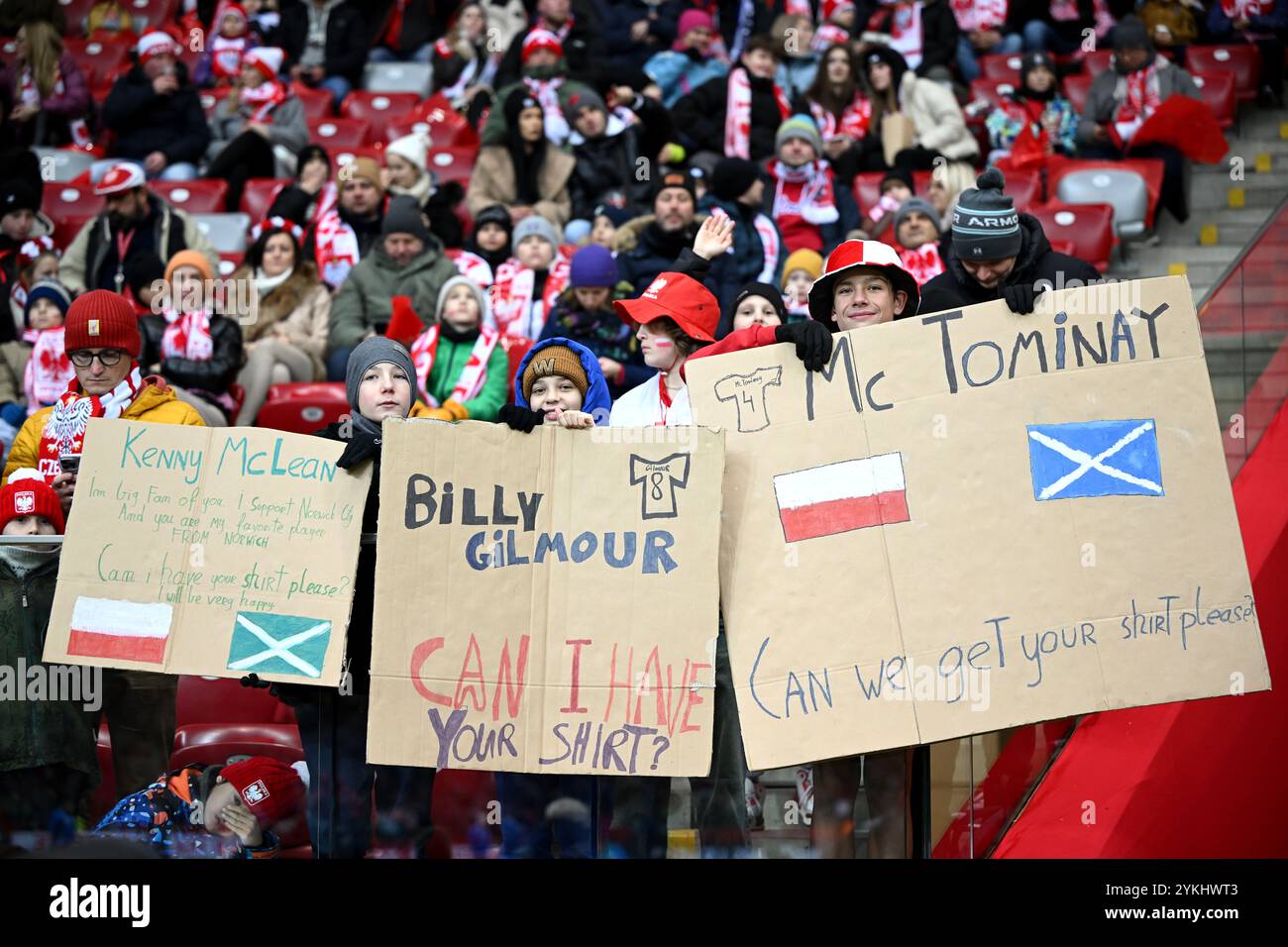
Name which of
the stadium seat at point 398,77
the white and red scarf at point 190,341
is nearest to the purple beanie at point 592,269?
the white and red scarf at point 190,341

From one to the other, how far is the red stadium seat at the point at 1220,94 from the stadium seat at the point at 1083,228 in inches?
74.4

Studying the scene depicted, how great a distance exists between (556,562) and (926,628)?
1139 mm

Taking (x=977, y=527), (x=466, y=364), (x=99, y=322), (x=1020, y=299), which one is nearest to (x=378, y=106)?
(x=466, y=364)

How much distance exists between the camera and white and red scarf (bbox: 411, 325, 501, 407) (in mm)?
8923

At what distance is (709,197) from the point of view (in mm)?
10383

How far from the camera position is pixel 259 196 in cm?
1337

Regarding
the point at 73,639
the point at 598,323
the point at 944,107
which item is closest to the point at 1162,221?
the point at 944,107

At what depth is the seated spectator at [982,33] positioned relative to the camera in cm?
1386

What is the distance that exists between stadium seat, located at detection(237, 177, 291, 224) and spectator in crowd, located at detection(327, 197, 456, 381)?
300 cm

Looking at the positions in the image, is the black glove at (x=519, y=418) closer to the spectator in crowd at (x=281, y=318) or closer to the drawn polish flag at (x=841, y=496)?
the drawn polish flag at (x=841, y=496)

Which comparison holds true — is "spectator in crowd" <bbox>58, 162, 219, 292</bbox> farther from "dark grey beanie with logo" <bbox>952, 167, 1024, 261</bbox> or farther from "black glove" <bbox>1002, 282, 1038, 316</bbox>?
"black glove" <bbox>1002, 282, 1038, 316</bbox>

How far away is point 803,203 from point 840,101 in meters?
1.71

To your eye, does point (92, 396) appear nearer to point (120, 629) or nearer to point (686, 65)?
point (120, 629)
